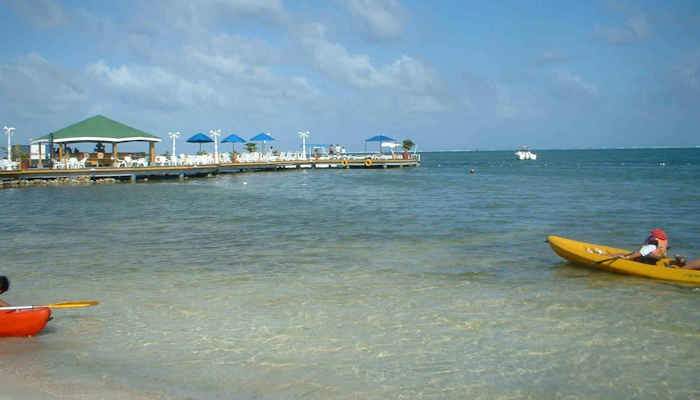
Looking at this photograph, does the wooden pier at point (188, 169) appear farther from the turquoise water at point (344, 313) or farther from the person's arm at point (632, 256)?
the person's arm at point (632, 256)

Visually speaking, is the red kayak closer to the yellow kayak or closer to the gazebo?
the yellow kayak

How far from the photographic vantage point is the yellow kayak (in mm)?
9930

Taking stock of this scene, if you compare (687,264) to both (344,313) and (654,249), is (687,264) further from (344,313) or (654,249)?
(344,313)

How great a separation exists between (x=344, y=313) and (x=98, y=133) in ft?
107

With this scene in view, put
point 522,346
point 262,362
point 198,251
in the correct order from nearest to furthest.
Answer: point 262,362 < point 522,346 < point 198,251

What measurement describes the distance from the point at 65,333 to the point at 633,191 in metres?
32.6

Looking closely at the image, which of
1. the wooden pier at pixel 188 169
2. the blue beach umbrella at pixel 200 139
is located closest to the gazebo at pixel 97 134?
the wooden pier at pixel 188 169

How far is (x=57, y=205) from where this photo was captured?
2489cm

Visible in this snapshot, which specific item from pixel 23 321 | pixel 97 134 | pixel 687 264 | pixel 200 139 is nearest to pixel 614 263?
pixel 687 264

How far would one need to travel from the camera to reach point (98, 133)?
36844 millimetres

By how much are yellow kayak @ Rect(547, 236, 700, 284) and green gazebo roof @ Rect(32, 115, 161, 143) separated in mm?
31818

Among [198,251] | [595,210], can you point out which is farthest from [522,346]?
[595,210]

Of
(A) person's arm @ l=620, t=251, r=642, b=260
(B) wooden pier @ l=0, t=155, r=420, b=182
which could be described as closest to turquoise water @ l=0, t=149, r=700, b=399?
(A) person's arm @ l=620, t=251, r=642, b=260

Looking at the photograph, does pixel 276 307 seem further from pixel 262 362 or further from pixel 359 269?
pixel 359 269
